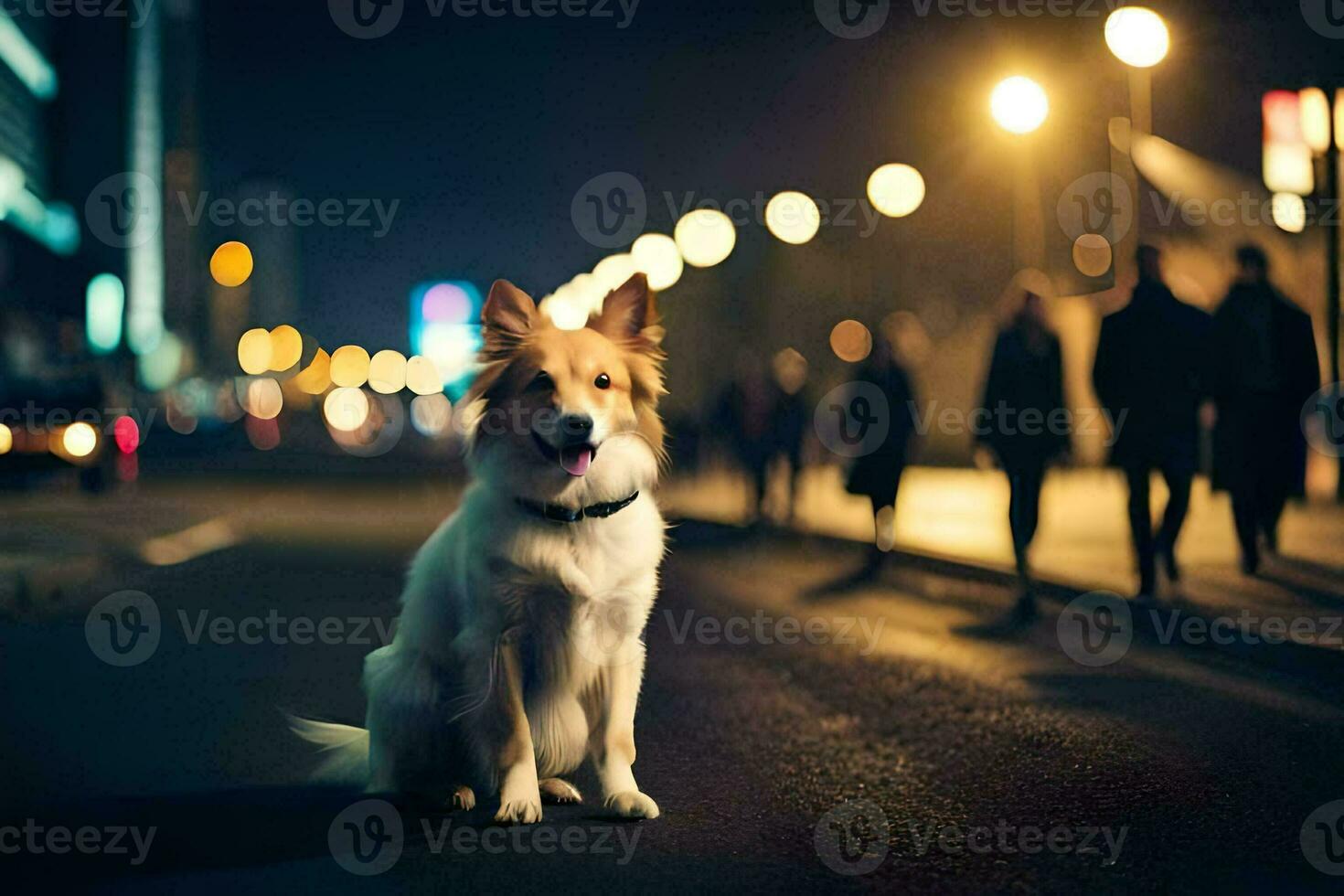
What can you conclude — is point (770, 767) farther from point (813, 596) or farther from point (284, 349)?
point (284, 349)

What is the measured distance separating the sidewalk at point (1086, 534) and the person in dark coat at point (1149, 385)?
72cm

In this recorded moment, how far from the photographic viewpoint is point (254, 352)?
625ft

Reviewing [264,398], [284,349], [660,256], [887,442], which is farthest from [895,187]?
[284,349]

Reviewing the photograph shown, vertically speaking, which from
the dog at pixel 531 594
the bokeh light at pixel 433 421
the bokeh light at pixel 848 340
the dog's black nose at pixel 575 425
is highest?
the bokeh light at pixel 848 340

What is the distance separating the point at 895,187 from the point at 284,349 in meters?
179

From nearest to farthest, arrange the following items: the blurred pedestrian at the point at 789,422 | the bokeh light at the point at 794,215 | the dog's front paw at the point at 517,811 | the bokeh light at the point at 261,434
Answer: the dog's front paw at the point at 517,811 → the blurred pedestrian at the point at 789,422 → the bokeh light at the point at 794,215 → the bokeh light at the point at 261,434

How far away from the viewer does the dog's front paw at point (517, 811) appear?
15.9ft

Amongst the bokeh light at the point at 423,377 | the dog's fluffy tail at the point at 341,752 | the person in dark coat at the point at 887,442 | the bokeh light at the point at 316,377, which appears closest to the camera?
the dog's fluffy tail at the point at 341,752

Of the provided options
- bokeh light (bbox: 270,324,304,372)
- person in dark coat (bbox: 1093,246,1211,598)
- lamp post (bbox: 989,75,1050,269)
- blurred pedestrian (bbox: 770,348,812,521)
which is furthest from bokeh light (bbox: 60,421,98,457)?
Answer: bokeh light (bbox: 270,324,304,372)

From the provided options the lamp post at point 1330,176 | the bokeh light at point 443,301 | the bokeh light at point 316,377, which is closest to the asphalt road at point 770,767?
the lamp post at point 1330,176

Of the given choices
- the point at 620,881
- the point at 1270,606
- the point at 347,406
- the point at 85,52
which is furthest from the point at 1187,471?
the point at 85,52

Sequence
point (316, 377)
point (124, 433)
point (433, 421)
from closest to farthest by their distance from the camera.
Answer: point (124, 433) → point (433, 421) → point (316, 377)

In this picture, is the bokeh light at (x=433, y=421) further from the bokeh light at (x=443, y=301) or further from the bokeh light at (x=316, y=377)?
the bokeh light at (x=316, y=377)

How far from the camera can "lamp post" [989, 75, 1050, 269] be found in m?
14.5
